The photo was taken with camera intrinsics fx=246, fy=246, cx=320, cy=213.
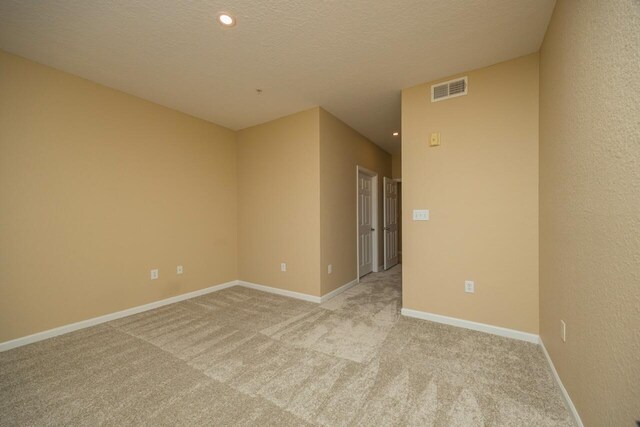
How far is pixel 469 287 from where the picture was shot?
8.30 feet

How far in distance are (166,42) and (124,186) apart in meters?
1.77

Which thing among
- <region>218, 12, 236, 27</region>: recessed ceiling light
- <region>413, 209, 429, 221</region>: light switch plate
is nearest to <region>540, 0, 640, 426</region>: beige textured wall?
<region>413, 209, 429, 221</region>: light switch plate

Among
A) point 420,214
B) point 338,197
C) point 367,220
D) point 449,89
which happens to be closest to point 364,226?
point 367,220

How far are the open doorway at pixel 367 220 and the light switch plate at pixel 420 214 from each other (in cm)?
155

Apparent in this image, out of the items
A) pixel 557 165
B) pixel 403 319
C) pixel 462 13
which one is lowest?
pixel 403 319

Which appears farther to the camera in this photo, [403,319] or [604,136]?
[403,319]

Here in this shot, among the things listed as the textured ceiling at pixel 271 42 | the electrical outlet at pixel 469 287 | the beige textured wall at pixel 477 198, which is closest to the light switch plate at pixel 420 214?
the beige textured wall at pixel 477 198

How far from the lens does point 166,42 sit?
2.11 metres

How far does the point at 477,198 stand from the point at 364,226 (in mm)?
Result: 2359

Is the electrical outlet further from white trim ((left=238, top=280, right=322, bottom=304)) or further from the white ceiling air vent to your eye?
the white ceiling air vent

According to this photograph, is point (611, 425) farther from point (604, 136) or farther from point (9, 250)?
point (9, 250)

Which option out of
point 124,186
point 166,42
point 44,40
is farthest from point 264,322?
point 44,40

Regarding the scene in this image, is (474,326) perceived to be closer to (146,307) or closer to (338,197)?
(338,197)

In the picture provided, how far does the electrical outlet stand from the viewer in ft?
8.23
